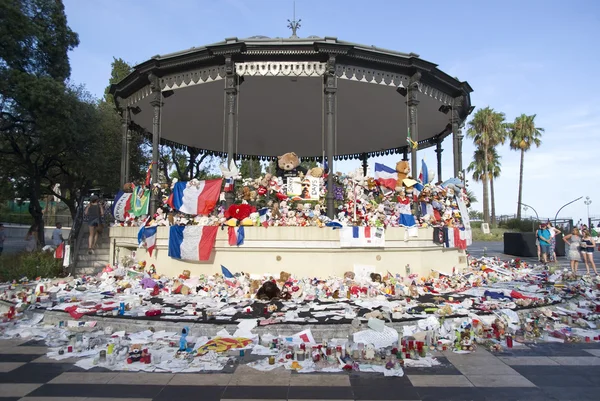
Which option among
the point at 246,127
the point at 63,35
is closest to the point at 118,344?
the point at 246,127

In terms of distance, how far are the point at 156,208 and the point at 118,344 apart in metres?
6.59

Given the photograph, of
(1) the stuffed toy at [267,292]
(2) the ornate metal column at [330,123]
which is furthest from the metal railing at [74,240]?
(2) the ornate metal column at [330,123]

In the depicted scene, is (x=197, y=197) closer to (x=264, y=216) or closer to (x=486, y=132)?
(x=264, y=216)

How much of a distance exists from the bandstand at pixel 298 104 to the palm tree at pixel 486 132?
1267 inches

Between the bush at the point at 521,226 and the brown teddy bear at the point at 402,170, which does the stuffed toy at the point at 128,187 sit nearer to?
the brown teddy bear at the point at 402,170

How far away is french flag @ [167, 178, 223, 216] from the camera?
1110cm

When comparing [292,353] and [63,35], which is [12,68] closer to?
[63,35]

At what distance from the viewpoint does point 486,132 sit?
154 ft

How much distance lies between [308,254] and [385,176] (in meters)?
3.38

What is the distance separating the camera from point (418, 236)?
35.1ft

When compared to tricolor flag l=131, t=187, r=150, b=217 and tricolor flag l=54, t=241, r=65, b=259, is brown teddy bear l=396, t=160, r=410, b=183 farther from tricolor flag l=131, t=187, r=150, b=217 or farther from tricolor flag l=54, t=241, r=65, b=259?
tricolor flag l=54, t=241, r=65, b=259

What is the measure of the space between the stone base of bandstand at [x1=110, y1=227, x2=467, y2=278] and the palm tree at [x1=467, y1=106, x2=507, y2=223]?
131 feet

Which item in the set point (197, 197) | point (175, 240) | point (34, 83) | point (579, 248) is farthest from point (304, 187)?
point (34, 83)

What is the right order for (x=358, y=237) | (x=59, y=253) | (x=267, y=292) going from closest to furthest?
(x=267, y=292)
(x=358, y=237)
(x=59, y=253)
